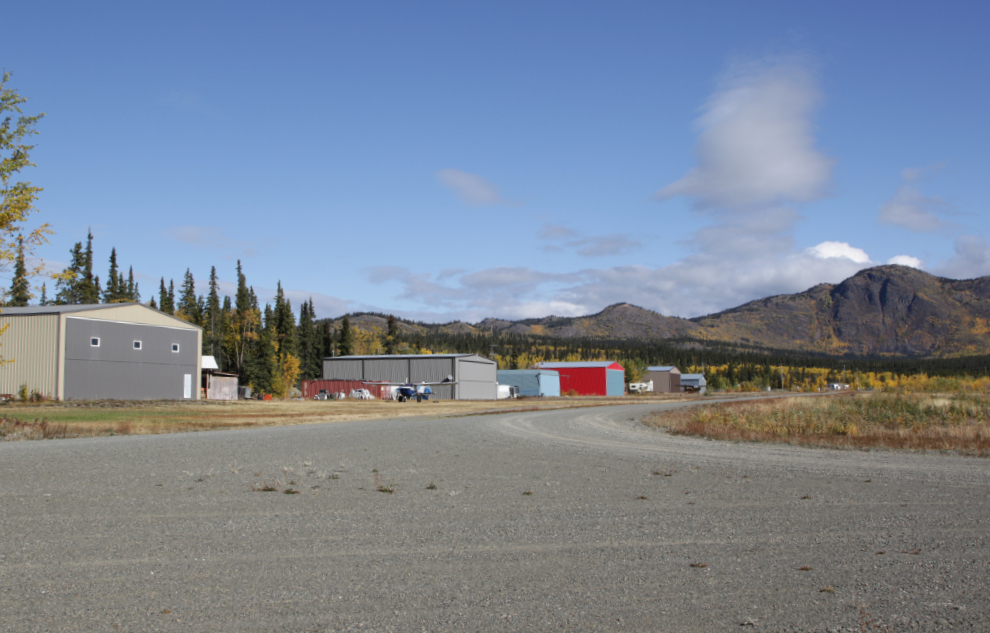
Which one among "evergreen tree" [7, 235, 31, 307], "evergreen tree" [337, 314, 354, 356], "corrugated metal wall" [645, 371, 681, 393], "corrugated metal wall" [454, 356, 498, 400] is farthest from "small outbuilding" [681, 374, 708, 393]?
"evergreen tree" [7, 235, 31, 307]

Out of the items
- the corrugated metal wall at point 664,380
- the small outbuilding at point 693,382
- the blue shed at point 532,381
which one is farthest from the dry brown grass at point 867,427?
the small outbuilding at point 693,382

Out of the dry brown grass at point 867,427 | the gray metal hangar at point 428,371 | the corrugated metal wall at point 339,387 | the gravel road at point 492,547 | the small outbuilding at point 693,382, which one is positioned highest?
the gray metal hangar at point 428,371

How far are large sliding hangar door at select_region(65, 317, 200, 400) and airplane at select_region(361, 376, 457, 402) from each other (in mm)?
21093

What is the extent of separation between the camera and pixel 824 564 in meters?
6.45

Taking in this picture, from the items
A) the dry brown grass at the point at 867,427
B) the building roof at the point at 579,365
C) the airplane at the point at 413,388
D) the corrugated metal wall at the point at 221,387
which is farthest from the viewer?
the building roof at the point at 579,365

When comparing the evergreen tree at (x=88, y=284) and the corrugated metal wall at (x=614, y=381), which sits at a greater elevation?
the evergreen tree at (x=88, y=284)

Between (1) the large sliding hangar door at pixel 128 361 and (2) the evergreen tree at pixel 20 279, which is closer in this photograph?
(2) the evergreen tree at pixel 20 279

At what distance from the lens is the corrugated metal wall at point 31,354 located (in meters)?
44.6

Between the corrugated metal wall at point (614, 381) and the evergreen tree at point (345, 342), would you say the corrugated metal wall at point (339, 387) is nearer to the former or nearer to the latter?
the evergreen tree at point (345, 342)

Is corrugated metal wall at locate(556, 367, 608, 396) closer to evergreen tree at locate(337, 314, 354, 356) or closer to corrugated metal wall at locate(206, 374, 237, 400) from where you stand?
evergreen tree at locate(337, 314, 354, 356)

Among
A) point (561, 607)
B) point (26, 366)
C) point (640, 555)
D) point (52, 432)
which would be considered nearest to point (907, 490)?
point (640, 555)

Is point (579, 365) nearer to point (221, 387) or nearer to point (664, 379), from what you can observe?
point (664, 379)

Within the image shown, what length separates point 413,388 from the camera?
2970 inches

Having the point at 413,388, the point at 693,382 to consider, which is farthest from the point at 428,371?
the point at 693,382
